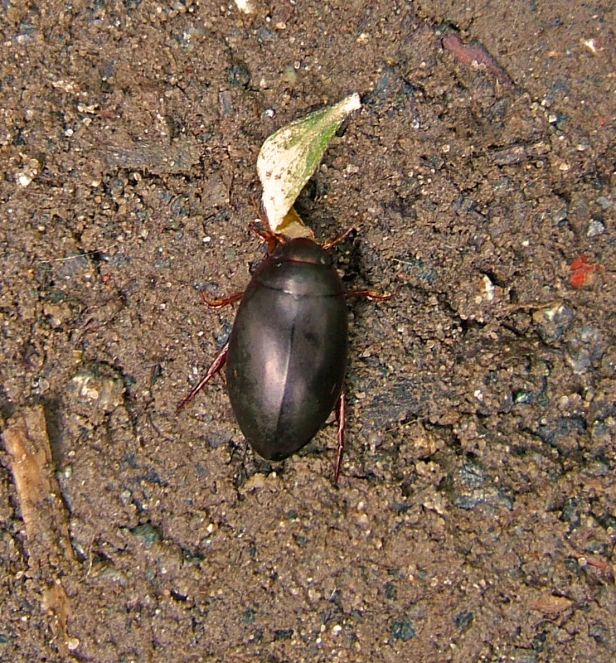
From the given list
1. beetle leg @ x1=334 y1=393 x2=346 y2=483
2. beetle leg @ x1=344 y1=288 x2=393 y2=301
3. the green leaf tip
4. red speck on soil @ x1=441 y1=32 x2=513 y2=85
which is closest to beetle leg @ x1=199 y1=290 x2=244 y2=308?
the green leaf tip

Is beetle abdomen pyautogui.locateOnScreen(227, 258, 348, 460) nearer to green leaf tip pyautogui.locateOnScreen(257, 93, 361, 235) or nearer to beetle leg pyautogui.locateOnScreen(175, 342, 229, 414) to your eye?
beetle leg pyautogui.locateOnScreen(175, 342, 229, 414)

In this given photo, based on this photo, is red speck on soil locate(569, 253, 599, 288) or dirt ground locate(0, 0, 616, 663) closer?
dirt ground locate(0, 0, 616, 663)

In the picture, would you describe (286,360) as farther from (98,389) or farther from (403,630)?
(403,630)

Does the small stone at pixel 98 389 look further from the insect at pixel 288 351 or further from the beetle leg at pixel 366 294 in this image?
the beetle leg at pixel 366 294

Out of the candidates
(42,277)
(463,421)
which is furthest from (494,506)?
(42,277)

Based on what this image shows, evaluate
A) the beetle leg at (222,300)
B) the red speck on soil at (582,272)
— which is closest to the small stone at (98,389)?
the beetle leg at (222,300)

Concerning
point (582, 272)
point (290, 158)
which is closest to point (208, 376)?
point (290, 158)
